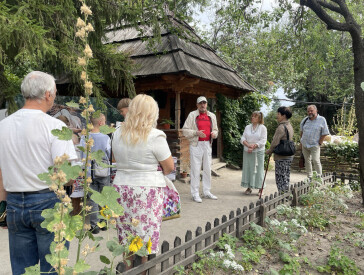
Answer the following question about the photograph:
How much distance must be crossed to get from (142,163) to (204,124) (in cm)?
358

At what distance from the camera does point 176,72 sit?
7.48 metres

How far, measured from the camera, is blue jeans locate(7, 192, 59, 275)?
191 centimetres

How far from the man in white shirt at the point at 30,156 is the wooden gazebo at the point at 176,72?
4939 mm

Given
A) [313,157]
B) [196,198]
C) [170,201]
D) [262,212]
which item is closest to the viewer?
[170,201]

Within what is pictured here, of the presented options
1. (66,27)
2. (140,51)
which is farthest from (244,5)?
(66,27)

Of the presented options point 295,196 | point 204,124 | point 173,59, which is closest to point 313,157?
point 295,196

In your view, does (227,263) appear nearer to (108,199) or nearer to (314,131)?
(108,199)

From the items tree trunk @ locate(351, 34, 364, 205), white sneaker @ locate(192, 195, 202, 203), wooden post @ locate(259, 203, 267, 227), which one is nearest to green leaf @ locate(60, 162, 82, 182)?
wooden post @ locate(259, 203, 267, 227)

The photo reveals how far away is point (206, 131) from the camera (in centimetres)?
587

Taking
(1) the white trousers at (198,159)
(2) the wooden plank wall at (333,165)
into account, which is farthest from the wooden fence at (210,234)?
(2) the wooden plank wall at (333,165)

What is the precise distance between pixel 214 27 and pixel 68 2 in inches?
646

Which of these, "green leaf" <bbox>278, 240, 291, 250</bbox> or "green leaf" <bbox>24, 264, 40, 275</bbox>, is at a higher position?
"green leaf" <bbox>24, 264, 40, 275</bbox>

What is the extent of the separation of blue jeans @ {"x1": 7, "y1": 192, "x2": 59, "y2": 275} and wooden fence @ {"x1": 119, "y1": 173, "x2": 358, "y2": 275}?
26.1 inches

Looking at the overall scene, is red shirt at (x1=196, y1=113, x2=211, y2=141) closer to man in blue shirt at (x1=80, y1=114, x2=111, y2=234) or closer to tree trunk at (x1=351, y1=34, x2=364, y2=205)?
man in blue shirt at (x1=80, y1=114, x2=111, y2=234)
